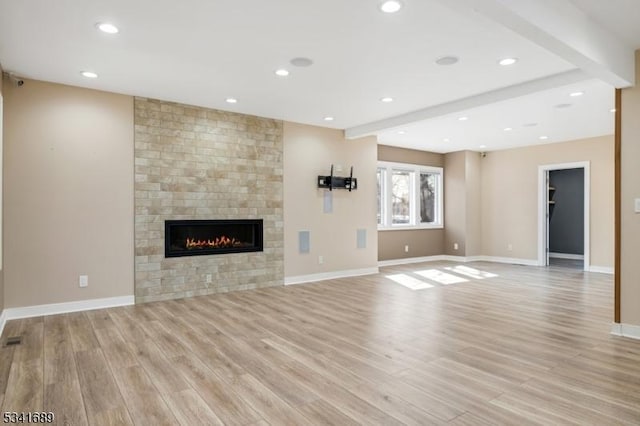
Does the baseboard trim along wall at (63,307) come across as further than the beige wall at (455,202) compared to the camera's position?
No

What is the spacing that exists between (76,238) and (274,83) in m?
3.04

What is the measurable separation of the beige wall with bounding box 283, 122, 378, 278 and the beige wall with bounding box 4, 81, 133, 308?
2464 millimetres

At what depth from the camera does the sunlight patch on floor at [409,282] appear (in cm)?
622

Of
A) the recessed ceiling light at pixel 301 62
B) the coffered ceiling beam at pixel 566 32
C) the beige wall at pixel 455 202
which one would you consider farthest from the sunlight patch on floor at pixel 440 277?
the recessed ceiling light at pixel 301 62

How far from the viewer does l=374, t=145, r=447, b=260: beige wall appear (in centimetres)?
867

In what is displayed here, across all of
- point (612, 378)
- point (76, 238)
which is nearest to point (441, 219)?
point (612, 378)

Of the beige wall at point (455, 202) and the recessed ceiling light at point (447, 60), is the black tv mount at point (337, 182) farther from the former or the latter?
the beige wall at point (455, 202)

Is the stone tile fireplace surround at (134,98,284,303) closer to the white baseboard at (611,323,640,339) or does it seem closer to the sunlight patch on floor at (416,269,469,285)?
the sunlight patch on floor at (416,269,469,285)

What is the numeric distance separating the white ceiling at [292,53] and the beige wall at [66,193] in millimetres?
339

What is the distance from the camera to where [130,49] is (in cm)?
364

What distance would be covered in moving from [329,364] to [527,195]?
7610 mm

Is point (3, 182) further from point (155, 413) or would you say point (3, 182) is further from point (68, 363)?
point (155, 413)

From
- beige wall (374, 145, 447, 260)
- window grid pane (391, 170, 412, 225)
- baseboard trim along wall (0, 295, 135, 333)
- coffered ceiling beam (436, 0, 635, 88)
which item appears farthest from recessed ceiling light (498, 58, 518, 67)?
baseboard trim along wall (0, 295, 135, 333)

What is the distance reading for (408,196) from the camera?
9375 mm
